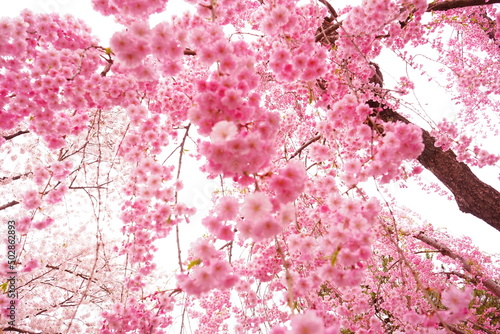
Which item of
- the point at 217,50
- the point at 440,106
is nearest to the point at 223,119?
the point at 217,50

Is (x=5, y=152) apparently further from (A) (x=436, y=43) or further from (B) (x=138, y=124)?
(A) (x=436, y=43)

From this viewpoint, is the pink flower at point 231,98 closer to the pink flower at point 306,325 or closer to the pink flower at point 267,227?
the pink flower at point 267,227

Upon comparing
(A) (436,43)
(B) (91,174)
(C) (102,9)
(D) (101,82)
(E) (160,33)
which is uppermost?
(B) (91,174)

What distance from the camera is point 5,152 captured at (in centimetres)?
Result: 503

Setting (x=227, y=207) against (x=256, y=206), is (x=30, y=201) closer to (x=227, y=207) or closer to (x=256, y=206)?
(x=227, y=207)

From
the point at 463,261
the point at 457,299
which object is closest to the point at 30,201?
the point at 457,299

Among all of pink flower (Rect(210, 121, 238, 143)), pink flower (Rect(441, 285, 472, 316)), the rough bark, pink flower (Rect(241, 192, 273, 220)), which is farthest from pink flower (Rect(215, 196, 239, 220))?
the rough bark

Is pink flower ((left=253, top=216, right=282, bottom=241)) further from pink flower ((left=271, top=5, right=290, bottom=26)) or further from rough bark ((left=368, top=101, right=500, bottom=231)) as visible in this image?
rough bark ((left=368, top=101, right=500, bottom=231))

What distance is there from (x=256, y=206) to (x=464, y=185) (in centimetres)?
260

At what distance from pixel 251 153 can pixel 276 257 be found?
187 centimetres

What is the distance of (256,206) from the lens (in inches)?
42.0

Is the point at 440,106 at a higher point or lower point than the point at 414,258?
higher

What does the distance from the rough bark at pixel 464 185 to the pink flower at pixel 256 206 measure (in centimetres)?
210

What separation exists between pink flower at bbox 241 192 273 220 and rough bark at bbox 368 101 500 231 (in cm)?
210
